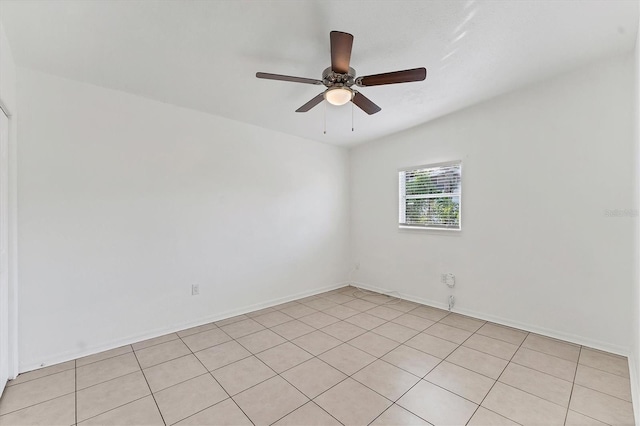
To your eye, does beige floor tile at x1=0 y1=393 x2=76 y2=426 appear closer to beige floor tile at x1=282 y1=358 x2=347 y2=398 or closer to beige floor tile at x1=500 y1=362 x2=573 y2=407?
beige floor tile at x1=282 y1=358 x2=347 y2=398

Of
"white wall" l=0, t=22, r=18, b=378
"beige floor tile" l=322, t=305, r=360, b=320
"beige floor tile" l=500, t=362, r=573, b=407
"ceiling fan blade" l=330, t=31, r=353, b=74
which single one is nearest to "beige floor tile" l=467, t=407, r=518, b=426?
"beige floor tile" l=500, t=362, r=573, b=407

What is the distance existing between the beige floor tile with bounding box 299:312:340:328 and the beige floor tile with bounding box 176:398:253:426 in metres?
1.47

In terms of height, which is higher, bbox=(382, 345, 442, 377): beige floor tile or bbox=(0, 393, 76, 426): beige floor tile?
bbox=(382, 345, 442, 377): beige floor tile

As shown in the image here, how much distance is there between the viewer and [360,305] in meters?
4.00

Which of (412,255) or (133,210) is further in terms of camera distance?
(412,255)

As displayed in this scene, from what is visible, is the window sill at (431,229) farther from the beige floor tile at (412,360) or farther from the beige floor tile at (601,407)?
the beige floor tile at (601,407)

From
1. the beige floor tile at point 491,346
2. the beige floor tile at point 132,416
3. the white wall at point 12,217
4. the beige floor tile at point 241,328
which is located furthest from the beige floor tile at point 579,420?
the white wall at point 12,217

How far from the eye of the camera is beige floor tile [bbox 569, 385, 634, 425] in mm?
1771

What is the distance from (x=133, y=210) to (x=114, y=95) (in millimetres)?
1137

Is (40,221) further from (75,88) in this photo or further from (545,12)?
(545,12)

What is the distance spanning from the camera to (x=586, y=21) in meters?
2.10

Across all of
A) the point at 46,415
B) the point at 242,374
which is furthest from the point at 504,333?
the point at 46,415

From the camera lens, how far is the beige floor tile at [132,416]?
1.76 metres

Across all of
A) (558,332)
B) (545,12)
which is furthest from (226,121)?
(558,332)
